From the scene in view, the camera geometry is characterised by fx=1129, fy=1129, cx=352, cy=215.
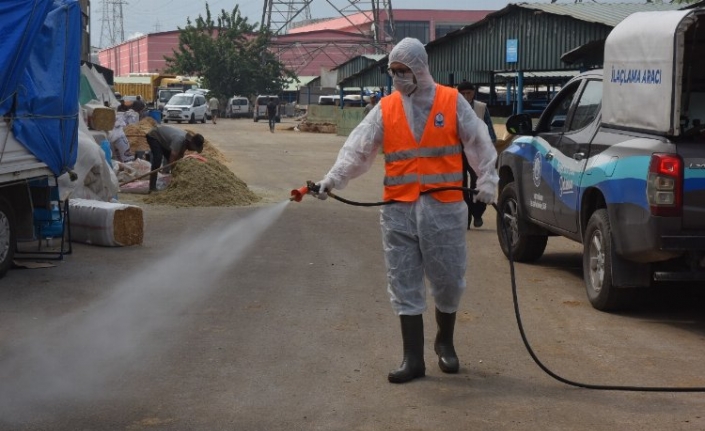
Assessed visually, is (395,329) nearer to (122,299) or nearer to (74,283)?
(122,299)

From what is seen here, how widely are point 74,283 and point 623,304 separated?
5.00 m

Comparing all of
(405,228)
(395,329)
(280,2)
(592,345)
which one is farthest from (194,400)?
(280,2)

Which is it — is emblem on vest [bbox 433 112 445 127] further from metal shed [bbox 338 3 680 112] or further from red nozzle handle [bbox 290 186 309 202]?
metal shed [bbox 338 3 680 112]

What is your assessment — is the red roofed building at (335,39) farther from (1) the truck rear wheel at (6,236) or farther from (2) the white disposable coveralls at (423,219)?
(2) the white disposable coveralls at (423,219)

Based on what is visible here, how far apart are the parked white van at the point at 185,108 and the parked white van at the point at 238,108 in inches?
594

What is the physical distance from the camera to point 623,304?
914cm

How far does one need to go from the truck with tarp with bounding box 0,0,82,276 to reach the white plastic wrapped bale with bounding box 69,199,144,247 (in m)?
0.92

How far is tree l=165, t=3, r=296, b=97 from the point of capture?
283 feet

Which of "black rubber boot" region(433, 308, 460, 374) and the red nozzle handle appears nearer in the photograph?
the red nozzle handle

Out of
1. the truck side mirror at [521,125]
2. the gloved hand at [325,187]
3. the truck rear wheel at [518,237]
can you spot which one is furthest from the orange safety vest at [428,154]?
the truck rear wheel at [518,237]

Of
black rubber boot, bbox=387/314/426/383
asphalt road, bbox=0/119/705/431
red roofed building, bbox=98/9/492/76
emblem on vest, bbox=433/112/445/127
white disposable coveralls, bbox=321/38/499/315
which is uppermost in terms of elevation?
red roofed building, bbox=98/9/492/76

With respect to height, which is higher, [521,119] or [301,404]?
[521,119]

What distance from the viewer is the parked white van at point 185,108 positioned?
61875 millimetres

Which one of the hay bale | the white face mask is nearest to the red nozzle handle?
the white face mask
